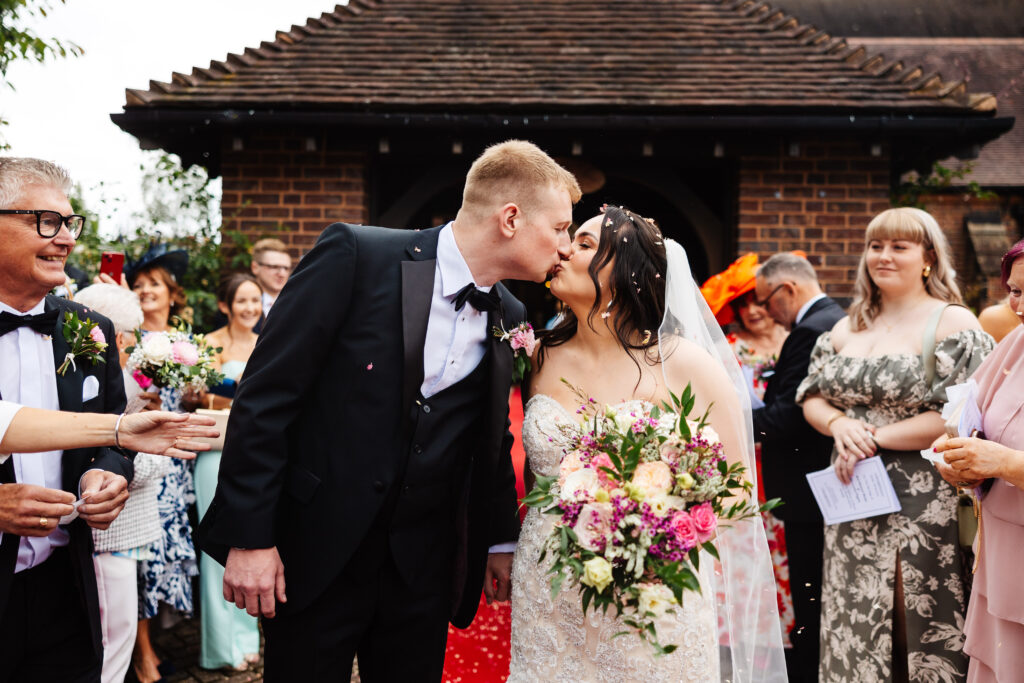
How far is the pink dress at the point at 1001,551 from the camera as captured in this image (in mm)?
2605

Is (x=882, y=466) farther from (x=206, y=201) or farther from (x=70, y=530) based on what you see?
(x=206, y=201)

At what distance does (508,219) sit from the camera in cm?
255

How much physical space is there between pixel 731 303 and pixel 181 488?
4.03 metres

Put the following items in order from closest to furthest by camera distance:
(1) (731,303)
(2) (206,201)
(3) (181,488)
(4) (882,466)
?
(4) (882,466)
(3) (181,488)
(1) (731,303)
(2) (206,201)

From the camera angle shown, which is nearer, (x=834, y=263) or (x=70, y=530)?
(x=70, y=530)

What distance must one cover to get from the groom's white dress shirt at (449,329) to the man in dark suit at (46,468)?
103cm

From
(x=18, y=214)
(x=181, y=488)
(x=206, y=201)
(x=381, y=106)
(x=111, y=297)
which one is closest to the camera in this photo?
(x=18, y=214)

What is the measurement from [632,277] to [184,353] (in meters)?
2.66

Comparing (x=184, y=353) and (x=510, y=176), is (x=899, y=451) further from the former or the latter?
(x=184, y=353)

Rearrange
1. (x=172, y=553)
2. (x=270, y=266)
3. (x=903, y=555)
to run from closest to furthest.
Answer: (x=903, y=555)
(x=172, y=553)
(x=270, y=266)

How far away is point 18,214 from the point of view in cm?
224

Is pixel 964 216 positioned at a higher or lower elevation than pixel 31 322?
higher

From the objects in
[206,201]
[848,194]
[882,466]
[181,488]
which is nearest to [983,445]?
[882,466]

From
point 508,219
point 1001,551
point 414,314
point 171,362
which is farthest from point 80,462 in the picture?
point 1001,551
